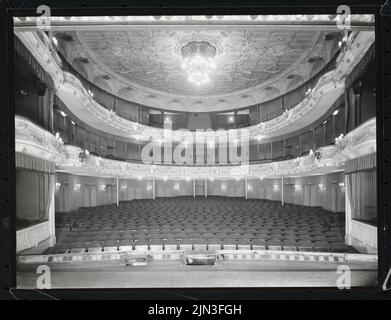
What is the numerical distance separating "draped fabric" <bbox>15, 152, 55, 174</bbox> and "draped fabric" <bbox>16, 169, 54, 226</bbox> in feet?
0.19

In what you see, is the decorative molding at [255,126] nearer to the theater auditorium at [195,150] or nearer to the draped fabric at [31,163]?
the theater auditorium at [195,150]

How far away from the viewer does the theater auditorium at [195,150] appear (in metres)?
2.73

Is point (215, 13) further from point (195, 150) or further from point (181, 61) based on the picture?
point (195, 150)

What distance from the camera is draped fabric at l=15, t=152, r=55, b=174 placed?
2366 millimetres

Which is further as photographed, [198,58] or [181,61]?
→ [181,61]

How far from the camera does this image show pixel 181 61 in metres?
9.97

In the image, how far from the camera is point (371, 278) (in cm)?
236

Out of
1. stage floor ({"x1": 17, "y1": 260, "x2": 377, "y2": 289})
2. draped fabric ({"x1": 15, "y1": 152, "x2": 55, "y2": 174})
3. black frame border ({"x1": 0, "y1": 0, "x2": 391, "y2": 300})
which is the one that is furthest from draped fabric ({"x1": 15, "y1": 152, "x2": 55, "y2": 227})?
stage floor ({"x1": 17, "y1": 260, "x2": 377, "y2": 289})

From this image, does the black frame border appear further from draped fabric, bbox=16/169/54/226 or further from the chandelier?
the chandelier

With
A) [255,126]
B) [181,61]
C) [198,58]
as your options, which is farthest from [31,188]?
[255,126]

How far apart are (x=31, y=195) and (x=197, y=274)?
2.58m

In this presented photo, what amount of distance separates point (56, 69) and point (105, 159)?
5.64 m
